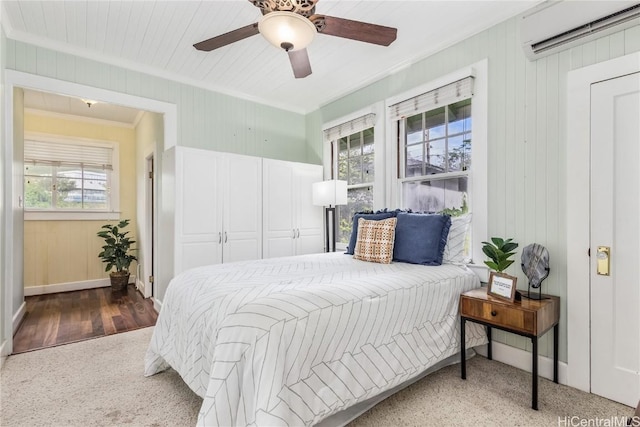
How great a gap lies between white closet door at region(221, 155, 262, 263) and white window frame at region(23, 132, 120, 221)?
2.99 metres

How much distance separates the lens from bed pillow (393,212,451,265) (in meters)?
2.54

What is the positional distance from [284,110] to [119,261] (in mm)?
3389

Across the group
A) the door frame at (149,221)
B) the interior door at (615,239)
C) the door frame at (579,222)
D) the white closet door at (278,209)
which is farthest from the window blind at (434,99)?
the door frame at (149,221)

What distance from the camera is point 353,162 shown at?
13.3ft

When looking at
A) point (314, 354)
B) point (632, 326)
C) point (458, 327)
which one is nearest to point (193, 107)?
point (314, 354)

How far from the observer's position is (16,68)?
2.77 meters

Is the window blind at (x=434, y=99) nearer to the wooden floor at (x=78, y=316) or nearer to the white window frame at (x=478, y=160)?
the white window frame at (x=478, y=160)

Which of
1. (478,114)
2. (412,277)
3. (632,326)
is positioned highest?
(478,114)

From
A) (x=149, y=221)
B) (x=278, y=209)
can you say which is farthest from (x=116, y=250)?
(x=278, y=209)

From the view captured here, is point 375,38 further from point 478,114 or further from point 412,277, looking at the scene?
point 412,277

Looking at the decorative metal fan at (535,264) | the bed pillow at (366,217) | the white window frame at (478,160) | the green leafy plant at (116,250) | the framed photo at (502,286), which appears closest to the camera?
the framed photo at (502,286)

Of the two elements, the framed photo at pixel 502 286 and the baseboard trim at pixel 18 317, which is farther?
the baseboard trim at pixel 18 317

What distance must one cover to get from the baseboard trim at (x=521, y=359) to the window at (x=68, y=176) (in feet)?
18.7

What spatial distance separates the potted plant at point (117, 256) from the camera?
4789 millimetres
